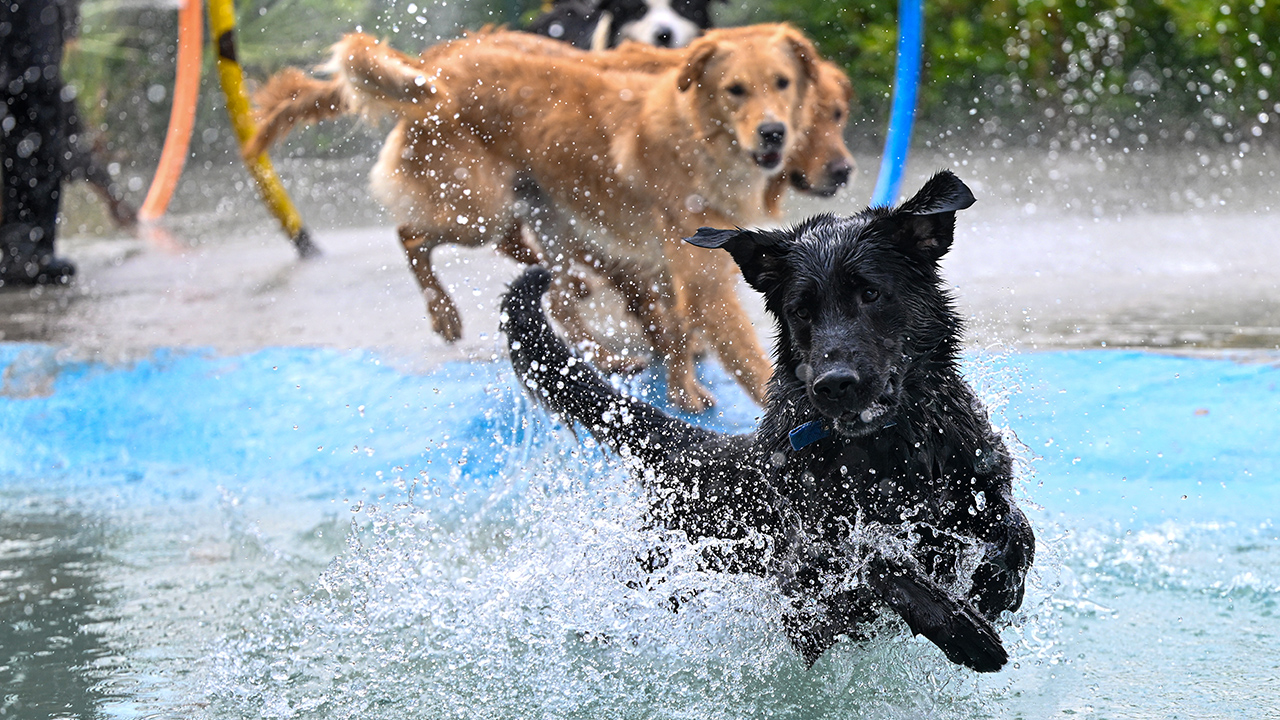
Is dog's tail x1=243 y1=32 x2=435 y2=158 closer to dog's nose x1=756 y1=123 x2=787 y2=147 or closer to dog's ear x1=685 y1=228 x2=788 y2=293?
dog's nose x1=756 y1=123 x2=787 y2=147

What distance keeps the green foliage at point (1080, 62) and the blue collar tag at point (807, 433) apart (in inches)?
303

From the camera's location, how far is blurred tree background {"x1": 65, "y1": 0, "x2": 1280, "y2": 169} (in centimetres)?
985

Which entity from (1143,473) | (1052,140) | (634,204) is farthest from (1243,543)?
(1052,140)

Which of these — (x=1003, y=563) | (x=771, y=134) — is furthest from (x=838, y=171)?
(x=1003, y=563)

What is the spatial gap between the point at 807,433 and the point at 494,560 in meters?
1.41

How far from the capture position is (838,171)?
5.38 m

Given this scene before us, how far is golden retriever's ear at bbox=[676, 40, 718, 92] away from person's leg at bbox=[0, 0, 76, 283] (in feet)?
13.6

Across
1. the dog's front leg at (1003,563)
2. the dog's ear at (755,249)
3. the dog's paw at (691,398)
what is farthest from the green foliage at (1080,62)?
the dog's front leg at (1003,563)

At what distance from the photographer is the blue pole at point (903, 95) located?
21.7ft

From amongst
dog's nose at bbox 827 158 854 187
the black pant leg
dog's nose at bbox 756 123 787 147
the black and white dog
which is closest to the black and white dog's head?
dog's nose at bbox 756 123 787 147

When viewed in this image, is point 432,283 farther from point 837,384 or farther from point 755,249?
point 837,384

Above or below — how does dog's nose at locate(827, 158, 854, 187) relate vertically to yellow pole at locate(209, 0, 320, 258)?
above

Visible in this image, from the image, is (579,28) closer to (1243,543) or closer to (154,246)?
(154,246)

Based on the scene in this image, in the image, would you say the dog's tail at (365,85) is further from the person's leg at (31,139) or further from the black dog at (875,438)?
the black dog at (875,438)
